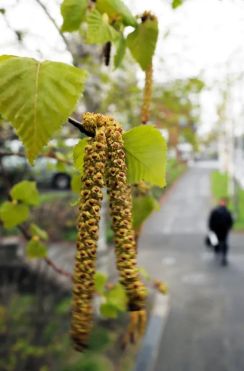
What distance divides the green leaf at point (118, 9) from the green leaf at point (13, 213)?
0.94 m

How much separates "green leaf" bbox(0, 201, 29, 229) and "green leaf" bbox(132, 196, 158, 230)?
0.60 metres

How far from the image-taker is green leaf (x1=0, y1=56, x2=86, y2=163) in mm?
728

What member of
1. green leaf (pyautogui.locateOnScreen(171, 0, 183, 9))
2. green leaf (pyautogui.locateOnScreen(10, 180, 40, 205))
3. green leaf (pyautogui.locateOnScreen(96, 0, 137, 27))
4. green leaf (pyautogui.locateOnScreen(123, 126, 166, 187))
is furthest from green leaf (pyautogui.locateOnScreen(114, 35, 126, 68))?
green leaf (pyautogui.locateOnScreen(10, 180, 40, 205))

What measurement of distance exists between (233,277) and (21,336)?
531 cm

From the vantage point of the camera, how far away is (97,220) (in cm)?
69

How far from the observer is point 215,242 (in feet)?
37.2

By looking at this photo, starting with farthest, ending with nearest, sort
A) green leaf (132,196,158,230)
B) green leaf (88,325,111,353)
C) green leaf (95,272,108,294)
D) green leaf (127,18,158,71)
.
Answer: green leaf (88,325,111,353) < green leaf (95,272,108,294) < green leaf (132,196,158,230) < green leaf (127,18,158,71)

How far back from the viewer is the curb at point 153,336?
659 centimetres

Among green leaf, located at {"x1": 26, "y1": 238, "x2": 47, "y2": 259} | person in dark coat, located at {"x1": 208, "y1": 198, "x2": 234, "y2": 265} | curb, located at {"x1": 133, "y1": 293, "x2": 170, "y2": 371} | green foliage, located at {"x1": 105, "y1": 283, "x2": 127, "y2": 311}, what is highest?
green leaf, located at {"x1": 26, "y1": 238, "x2": 47, "y2": 259}

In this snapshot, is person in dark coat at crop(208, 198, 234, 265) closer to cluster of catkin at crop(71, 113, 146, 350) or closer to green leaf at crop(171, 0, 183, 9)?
green leaf at crop(171, 0, 183, 9)

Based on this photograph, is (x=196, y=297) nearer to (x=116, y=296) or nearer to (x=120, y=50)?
(x=116, y=296)

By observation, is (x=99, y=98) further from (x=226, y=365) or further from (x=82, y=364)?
(x=226, y=365)

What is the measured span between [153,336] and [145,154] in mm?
6967

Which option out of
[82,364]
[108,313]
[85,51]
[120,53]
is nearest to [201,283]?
[82,364]
